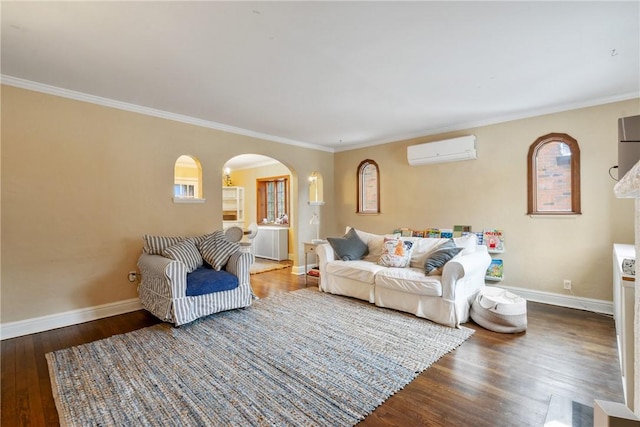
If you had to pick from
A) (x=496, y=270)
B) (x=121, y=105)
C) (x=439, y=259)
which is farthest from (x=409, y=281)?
(x=121, y=105)

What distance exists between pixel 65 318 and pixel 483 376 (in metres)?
4.14

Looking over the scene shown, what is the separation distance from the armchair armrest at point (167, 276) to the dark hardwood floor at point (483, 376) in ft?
1.70

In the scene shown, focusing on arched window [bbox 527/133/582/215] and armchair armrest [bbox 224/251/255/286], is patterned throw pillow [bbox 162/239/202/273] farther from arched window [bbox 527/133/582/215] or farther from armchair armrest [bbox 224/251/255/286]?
arched window [bbox 527/133/582/215]

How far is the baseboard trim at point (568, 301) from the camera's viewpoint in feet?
11.7

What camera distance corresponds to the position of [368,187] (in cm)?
602

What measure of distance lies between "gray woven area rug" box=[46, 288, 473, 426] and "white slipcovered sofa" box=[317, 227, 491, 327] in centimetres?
19

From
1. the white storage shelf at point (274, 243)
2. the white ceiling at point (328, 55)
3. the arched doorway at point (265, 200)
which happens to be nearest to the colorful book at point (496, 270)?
the white ceiling at point (328, 55)

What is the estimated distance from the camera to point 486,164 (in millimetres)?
4434

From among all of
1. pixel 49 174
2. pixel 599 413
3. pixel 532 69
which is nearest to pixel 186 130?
pixel 49 174

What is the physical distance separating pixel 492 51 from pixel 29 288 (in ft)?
16.2

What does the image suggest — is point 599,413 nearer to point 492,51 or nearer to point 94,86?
point 492,51

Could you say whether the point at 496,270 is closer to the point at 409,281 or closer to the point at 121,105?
the point at 409,281

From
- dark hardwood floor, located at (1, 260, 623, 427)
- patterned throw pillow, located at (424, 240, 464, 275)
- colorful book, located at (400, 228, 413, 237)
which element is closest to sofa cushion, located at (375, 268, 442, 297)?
patterned throw pillow, located at (424, 240, 464, 275)

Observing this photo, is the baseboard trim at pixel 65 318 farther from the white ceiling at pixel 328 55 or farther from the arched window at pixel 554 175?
the arched window at pixel 554 175
